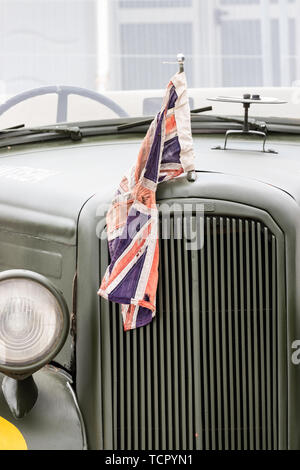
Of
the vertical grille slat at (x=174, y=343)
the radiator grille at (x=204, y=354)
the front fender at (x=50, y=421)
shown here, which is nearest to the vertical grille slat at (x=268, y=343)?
the radiator grille at (x=204, y=354)

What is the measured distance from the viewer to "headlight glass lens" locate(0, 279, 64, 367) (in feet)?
7.55

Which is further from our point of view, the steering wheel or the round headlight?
the steering wheel

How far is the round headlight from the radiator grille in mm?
179

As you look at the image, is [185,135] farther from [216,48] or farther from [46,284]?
[216,48]

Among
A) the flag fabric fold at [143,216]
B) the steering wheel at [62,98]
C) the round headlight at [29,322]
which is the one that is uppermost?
the steering wheel at [62,98]

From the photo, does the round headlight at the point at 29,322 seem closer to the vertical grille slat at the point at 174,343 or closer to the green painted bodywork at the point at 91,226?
the green painted bodywork at the point at 91,226

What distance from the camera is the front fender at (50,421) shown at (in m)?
2.34

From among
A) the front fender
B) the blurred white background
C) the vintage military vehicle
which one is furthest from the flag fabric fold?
the blurred white background

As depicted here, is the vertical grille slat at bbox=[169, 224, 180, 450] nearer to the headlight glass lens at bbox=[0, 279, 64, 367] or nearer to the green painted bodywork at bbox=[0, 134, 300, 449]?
the green painted bodywork at bbox=[0, 134, 300, 449]

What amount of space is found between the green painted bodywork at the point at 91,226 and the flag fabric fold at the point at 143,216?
5cm

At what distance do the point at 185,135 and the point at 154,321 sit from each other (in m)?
0.54

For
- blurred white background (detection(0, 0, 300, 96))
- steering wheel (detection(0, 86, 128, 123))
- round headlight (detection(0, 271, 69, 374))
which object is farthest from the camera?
steering wheel (detection(0, 86, 128, 123))

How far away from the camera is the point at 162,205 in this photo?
2.42m

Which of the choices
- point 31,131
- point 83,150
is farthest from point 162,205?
point 31,131
